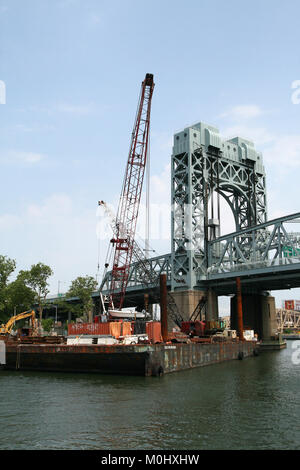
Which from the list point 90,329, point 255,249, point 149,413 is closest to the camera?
point 149,413

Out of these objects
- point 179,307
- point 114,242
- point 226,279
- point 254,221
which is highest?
point 254,221

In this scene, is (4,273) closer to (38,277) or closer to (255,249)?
(38,277)

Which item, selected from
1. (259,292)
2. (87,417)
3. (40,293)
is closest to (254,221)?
(259,292)

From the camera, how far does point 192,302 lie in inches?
3964

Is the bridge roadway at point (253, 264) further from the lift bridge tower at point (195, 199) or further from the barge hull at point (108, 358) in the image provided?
the barge hull at point (108, 358)

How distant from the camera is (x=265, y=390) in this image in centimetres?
3800

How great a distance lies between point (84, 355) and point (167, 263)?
74762mm

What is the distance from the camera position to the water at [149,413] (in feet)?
70.1

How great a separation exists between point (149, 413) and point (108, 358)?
800 inches

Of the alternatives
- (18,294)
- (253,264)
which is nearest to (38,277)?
(18,294)

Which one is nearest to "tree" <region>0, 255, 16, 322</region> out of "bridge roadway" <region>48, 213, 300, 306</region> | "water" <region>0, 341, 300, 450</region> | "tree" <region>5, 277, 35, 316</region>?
"tree" <region>5, 277, 35, 316</region>

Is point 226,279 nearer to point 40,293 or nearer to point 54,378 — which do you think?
point 40,293

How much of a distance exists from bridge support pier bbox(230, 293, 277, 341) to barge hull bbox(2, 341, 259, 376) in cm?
5273

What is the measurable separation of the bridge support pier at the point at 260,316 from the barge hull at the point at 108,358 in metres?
52.7
